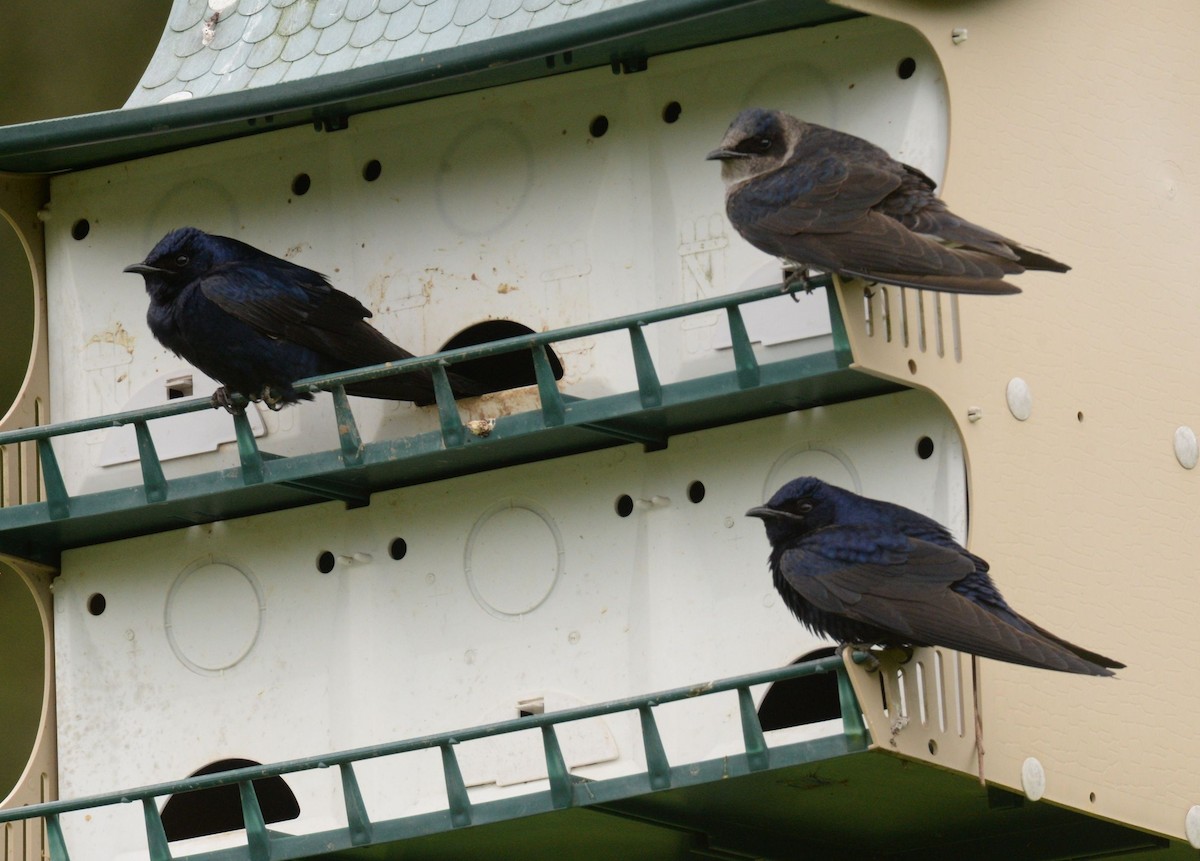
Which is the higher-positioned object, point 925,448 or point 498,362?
point 498,362

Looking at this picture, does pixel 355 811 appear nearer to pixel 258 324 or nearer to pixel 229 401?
pixel 229 401

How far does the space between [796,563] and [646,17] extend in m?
1.83

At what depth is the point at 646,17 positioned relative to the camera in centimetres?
1179

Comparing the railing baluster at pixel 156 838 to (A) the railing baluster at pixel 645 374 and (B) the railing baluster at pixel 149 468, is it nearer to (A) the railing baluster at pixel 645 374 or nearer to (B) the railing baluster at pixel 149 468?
(B) the railing baluster at pixel 149 468

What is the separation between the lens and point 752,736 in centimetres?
1104

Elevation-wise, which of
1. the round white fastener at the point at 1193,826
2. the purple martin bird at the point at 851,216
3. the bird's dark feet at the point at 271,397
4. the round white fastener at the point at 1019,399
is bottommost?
the round white fastener at the point at 1193,826

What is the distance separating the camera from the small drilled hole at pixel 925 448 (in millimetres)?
11703

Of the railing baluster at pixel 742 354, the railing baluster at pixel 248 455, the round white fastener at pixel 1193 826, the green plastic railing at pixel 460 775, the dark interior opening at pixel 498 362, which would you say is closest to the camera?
the green plastic railing at pixel 460 775

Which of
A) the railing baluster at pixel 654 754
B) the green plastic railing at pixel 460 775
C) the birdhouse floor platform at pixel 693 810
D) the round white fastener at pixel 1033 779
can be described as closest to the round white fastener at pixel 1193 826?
the birdhouse floor platform at pixel 693 810

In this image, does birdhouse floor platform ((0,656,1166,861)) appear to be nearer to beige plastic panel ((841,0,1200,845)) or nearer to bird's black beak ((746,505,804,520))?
beige plastic panel ((841,0,1200,845))

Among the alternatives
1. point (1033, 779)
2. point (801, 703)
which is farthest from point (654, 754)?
point (801, 703)

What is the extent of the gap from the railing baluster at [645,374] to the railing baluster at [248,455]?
1330mm

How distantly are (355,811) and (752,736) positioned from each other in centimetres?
132

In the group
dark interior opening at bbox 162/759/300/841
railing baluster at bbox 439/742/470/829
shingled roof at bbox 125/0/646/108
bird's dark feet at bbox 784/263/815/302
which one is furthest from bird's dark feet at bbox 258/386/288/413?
bird's dark feet at bbox 784/263/815/302
